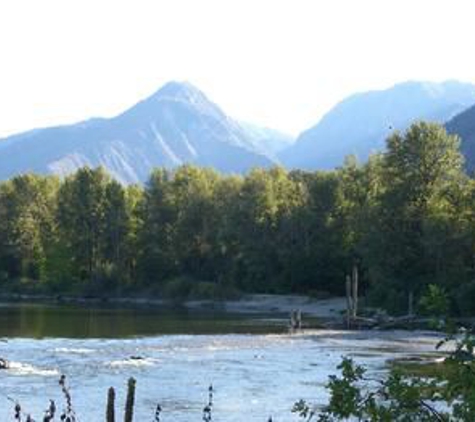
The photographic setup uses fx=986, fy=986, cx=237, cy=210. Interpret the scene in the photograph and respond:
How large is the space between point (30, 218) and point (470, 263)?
226 ft

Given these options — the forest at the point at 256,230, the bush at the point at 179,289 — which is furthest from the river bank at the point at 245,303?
the forest at the point at 256,230

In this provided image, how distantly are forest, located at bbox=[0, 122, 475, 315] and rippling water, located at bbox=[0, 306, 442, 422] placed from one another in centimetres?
1342

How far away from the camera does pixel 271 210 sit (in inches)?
4016

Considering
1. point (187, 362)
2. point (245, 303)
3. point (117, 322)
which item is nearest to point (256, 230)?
point (245, 303)

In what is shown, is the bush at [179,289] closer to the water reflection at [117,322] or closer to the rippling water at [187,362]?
the water reflection at [117,322]

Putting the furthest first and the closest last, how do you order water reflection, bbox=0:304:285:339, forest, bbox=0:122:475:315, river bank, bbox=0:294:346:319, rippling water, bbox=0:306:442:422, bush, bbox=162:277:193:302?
bush, bbox=162:277:193:302 < river bank, bbox=0:294:346:319 < forest, bbox=0:122:475:315 < water reflection, bbox=0:304:285:339 < rippling water, bbox=0:306:442:422

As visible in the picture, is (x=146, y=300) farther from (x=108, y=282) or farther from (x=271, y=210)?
(x=271, y=210)

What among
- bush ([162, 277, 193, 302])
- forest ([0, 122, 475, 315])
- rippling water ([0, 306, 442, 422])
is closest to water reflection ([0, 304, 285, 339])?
rippling water ([0, 306, 442, 422])

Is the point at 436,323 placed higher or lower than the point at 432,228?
lower

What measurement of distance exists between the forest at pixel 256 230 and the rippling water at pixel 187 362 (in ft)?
44.0

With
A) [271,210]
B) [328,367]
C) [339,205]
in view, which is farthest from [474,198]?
[328,367]

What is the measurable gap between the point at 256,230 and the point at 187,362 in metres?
57.6

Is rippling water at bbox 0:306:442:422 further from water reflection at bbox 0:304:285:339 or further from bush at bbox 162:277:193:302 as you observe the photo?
bush at bbox 162:277:193:302

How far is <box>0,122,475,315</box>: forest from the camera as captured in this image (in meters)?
78.5
